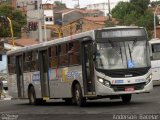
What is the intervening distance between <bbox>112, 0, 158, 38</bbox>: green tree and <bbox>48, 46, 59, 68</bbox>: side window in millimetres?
72616

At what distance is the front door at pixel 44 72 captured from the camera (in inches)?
1027

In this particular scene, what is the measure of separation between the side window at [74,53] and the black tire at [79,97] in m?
0.95

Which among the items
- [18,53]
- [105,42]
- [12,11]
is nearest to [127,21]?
[12,11]

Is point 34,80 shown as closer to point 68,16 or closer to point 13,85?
point 13,85

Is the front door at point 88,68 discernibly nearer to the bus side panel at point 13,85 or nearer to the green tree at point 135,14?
the bus side panel at point 13,85

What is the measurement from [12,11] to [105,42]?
90.7 metres

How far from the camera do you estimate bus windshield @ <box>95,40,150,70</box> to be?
21.2 meters

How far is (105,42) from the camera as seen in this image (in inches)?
843

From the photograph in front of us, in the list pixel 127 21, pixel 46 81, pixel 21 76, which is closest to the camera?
pixel 46 81

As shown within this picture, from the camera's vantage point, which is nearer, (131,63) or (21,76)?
(131,63)

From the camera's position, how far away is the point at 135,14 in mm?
111938

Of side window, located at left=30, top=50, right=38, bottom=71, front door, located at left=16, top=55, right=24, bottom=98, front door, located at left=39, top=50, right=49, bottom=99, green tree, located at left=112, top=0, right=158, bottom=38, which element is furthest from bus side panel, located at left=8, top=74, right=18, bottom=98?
green tree, located at left=112, top=0, right=158, bottom=38

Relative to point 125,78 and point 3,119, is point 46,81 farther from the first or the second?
point 3,119

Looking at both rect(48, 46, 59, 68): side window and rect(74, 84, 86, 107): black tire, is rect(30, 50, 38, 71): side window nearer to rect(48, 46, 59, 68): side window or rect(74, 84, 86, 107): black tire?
rect(48, 46, 59, 68): side window
